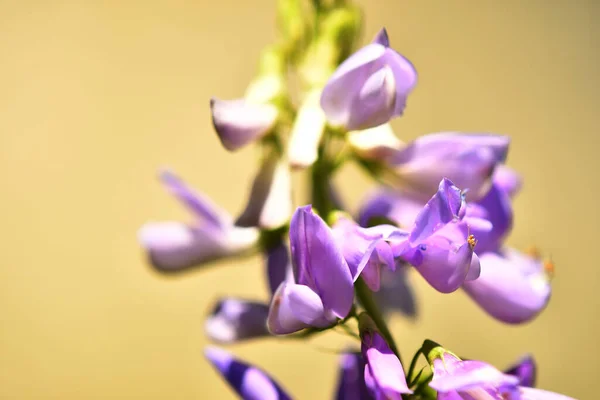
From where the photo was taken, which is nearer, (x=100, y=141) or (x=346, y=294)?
(x=346, y=294)

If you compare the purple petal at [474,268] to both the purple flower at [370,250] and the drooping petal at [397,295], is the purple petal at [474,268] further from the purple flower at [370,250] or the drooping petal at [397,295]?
the drooping petal at [397,295]

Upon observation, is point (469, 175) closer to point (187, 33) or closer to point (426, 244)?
point (426, 244)

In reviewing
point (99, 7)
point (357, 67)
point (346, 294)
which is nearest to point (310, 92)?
point (357, 67)

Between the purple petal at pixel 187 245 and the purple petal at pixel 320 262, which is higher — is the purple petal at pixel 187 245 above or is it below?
below

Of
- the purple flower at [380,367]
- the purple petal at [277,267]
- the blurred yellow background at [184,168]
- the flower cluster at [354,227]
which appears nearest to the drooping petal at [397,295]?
the flower cluster at [354,227]

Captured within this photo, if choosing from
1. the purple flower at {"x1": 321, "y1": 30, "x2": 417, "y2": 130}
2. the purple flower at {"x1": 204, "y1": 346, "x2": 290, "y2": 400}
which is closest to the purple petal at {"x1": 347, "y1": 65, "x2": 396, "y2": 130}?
the purple flower at {"x1": 321, "y1": 30, "x2": 417, "y2": 130}

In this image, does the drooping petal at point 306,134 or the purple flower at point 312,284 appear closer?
the purple flower at point 312,284
